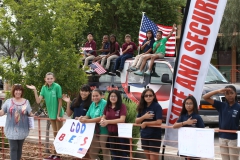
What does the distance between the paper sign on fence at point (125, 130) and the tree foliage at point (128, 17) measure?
20.9m

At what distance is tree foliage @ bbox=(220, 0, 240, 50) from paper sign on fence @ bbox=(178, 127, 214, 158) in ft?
100

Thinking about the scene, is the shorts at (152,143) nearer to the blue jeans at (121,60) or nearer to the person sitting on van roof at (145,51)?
the person sitting on van roof at (145,51)

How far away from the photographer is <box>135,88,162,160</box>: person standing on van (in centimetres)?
778

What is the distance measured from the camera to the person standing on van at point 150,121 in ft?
25.5

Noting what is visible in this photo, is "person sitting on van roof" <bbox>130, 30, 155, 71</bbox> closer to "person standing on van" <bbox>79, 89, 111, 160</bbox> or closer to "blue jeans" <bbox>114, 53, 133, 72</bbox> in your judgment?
"blue jeans" <bbox>114, 53, 133, 72</bbox>

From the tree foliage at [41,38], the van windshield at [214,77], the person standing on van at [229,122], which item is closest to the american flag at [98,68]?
the van windshield at [214,77]

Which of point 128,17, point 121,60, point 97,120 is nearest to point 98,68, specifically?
point 121,60

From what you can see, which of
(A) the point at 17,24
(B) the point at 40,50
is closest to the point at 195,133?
(B) the point at 40,50

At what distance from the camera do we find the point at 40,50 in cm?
1027

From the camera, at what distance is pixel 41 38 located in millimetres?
10531

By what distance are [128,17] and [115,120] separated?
21.7m

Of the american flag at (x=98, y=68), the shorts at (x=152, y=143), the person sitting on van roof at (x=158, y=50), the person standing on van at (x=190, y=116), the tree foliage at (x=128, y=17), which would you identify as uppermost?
the tree foliage at (x=128, y=17)

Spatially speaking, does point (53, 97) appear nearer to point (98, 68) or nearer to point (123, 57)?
point (123, 57)

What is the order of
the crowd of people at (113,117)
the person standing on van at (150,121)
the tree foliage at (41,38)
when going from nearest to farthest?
the crowd of people at (113,117)
the person standing on van at (150,121)
the tree foliage at (41,38)
